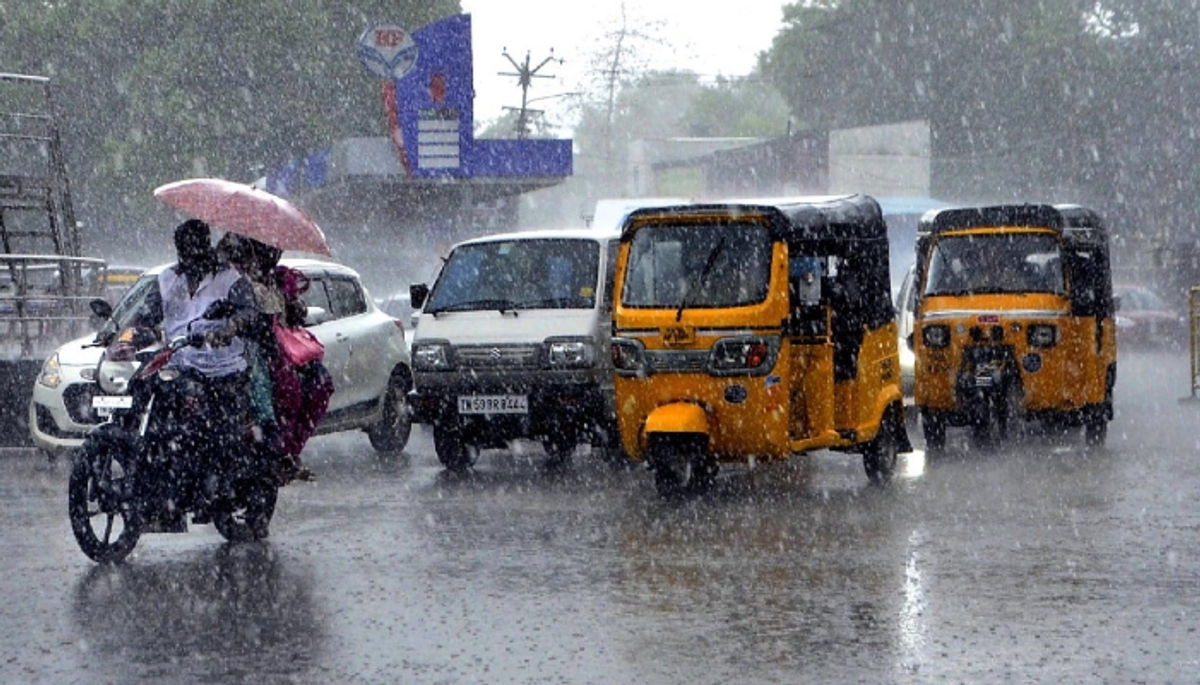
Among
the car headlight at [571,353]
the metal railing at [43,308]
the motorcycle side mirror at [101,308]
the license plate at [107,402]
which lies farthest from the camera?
the metal railing at [43,308]

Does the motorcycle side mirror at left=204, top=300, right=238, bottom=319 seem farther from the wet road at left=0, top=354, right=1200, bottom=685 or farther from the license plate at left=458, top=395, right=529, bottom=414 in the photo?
the license plate at left=458, top=395, right=529, bottom=414

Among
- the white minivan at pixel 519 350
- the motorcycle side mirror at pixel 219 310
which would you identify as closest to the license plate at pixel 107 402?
the white minivan at pixel 519 350

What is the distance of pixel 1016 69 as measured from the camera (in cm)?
6481

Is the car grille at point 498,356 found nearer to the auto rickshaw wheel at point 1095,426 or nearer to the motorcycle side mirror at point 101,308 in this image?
the motorcycle side mirror at point 101,308

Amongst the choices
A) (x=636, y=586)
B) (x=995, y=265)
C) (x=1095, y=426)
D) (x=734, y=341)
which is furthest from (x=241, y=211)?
(x=1095, y=426)

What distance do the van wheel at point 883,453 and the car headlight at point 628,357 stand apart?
187 cm

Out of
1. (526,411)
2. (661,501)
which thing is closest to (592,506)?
(661,501)

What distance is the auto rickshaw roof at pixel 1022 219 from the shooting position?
16766mm

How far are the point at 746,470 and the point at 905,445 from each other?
1.33m

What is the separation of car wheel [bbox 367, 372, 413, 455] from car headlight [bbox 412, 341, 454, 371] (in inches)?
77.7

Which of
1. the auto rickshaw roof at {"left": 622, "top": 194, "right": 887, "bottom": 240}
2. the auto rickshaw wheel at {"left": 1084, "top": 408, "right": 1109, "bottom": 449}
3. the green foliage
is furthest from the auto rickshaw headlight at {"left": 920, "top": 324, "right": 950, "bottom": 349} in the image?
the green foliage

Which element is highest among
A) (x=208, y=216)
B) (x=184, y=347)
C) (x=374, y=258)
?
(x=208, y=216)

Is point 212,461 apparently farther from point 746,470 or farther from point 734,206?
point 746,470

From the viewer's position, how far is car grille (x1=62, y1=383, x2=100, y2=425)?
49.0 feet
